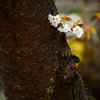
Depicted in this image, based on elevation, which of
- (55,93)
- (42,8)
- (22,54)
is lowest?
(55,93)

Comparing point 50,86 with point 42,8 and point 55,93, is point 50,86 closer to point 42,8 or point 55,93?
point 55,93

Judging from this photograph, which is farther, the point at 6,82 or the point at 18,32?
the point at 6,82

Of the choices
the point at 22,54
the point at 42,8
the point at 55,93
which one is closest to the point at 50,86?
A: the point at 55,93

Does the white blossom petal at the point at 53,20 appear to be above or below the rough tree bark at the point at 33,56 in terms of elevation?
above

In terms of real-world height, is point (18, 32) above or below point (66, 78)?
above

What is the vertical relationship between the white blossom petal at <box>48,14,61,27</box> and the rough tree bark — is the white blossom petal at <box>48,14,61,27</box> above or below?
above

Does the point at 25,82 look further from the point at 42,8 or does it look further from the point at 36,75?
the point at 42,8

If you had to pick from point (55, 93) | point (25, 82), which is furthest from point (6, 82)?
point (55, 93)
